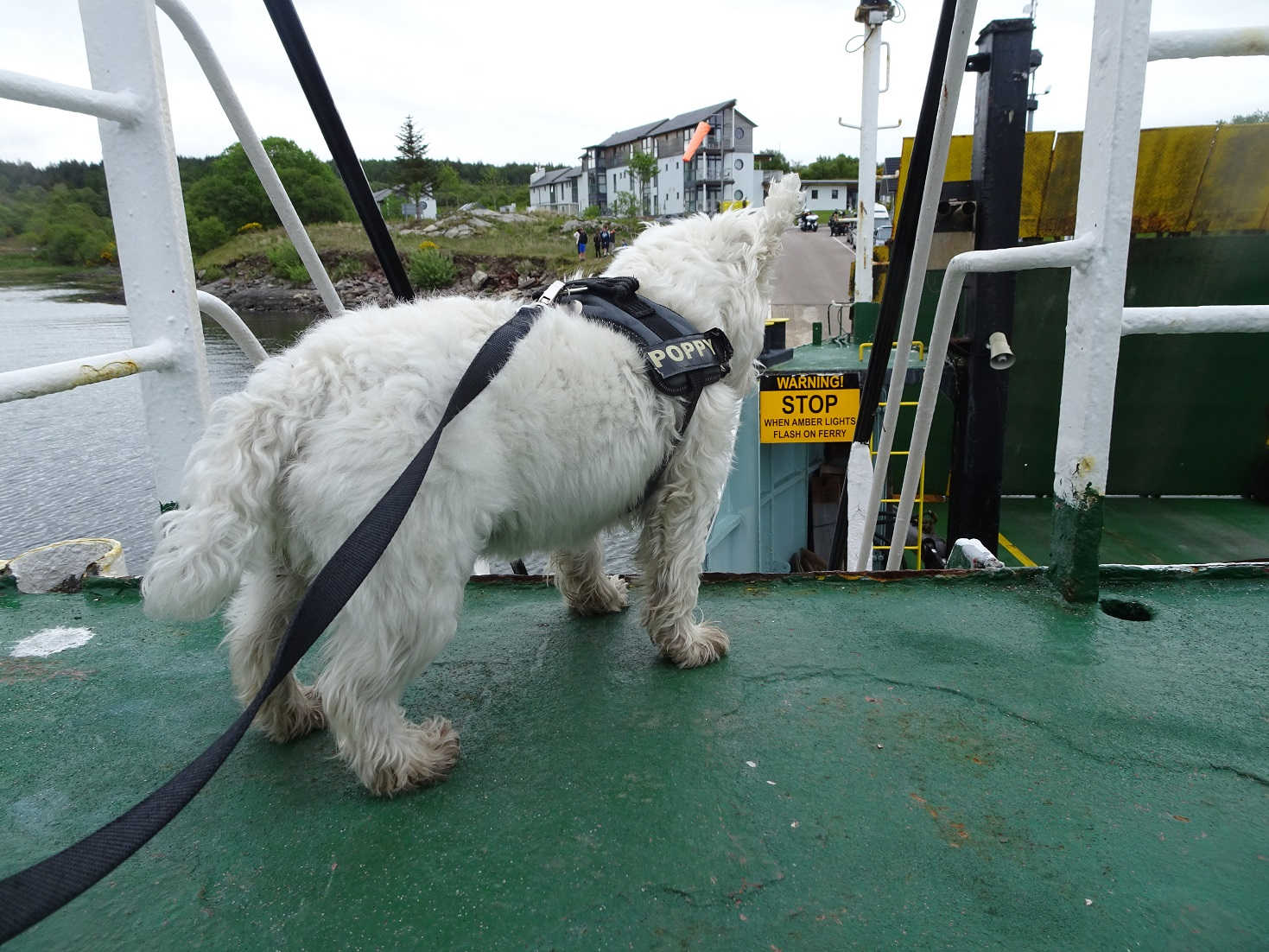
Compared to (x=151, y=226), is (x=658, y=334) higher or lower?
lower

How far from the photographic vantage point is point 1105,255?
7.43 feet

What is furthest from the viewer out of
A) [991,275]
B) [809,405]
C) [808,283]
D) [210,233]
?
[808,283]

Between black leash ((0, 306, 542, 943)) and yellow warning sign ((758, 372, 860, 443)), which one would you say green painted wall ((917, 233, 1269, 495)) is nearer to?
yellow warning sign ((758, 372, 860, 443))

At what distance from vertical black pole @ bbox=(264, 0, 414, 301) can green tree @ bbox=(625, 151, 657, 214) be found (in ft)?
266

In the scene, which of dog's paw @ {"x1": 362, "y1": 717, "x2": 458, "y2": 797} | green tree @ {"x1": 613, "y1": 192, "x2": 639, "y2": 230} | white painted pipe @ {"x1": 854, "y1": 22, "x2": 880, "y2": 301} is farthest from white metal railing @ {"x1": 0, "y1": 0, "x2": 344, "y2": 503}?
green tree @ {"x1": 613, "y1": 192, "x2": 639, "y2": 230}

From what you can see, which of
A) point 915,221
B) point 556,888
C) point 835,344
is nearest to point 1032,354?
point 835,344

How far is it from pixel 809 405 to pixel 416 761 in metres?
7.00

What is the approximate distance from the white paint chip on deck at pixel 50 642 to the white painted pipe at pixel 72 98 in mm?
1633

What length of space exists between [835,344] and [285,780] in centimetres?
962

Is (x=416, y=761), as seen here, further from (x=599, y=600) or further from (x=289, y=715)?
(x=599, y=600)

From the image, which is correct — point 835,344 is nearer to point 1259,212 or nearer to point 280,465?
point 1259,212

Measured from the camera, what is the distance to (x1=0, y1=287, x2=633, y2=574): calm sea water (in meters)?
10.1

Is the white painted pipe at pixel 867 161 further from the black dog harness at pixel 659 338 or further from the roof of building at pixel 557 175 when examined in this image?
the roof of building at pixel 557 175

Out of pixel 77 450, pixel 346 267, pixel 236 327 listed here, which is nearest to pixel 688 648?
pixel 236 327
